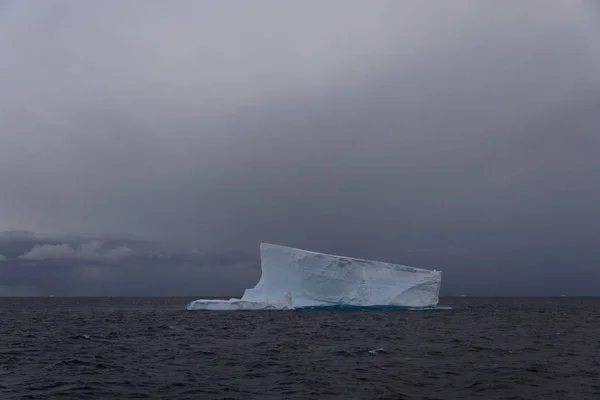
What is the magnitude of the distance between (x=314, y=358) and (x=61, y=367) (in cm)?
661

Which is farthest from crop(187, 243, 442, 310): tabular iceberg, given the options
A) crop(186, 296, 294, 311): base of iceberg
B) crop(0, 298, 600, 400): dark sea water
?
crop(0, 298, 600, 400): dark sea water

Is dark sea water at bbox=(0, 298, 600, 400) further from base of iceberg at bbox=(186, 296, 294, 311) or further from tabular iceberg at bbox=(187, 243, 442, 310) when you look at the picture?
base of iceberg at bbox=(186, 296, 294, 311)

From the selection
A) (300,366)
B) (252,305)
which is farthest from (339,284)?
(300,366)

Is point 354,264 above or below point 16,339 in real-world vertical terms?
above

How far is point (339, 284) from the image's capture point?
39969mm

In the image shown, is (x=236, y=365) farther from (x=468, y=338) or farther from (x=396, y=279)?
(x=396, y=279)

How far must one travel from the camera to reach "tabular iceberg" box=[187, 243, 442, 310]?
39.6 meters

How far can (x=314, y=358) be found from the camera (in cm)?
1578

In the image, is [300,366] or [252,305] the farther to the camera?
[252,305]

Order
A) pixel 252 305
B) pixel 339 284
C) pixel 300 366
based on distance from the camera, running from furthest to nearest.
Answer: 1. pixel 252 305
2. pixel 339 284
3. pixel 300 366

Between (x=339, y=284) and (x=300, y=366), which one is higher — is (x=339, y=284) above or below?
above

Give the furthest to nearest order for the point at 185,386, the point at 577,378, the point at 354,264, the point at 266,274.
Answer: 1. the point at 266,274
2. the point at 354,264
3. the point at 577,378
4. the point at 185,386

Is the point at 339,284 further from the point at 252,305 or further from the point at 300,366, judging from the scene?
the point at 300,366

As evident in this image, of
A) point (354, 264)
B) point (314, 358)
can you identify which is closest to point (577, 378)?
point (314, 358)
